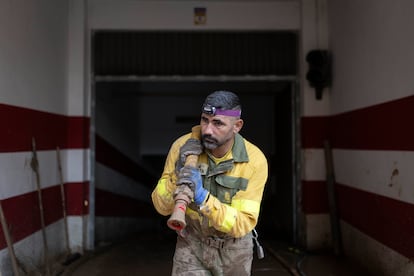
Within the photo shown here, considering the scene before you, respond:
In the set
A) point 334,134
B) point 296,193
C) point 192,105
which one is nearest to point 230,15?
point 334,134

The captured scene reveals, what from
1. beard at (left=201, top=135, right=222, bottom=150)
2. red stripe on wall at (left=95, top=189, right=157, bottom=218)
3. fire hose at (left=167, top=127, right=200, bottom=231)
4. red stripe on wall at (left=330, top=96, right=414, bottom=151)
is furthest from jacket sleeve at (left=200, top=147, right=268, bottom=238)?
red stripe on wall at (left=95, top=189, right=157, bottom=218)

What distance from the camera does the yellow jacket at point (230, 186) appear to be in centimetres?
245

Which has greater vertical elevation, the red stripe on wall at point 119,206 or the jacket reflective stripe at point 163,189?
the jacket reflective stripe at point 163,189

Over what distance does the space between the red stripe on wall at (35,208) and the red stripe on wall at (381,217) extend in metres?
2.93

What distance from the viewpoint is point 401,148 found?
3.66 metres

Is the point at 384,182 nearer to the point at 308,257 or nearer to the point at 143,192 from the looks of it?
the point at 308,257

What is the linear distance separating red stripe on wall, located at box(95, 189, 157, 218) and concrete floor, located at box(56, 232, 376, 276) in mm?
989

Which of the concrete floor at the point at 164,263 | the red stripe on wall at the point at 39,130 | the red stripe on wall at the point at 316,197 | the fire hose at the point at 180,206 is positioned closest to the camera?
the fire hose at the point at 180,206

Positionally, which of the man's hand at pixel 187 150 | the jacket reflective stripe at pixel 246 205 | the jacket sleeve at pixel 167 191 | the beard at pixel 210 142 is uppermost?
the beard at pixel 210 142

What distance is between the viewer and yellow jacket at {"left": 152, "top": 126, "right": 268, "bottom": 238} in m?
2.45

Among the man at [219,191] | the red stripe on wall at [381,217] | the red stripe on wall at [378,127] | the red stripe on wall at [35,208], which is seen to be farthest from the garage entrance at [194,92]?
the man at [219,191]

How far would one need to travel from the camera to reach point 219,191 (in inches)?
101

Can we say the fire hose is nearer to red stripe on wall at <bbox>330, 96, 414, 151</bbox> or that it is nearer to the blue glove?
the blue glove

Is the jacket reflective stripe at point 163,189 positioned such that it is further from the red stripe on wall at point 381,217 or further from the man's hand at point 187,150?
the red stripe on wall at point 381,217
